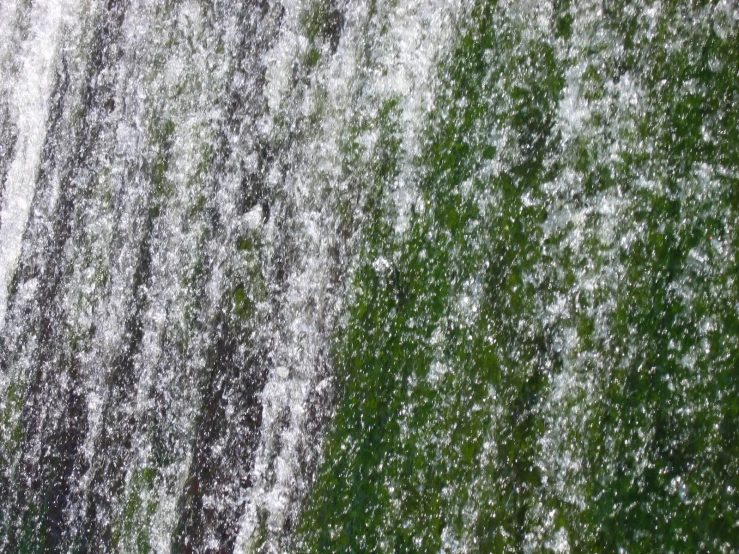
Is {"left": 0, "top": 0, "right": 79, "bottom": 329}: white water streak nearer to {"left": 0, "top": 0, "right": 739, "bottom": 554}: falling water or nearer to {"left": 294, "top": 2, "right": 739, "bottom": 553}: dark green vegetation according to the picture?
{"left": 0, "top": 0, "right": 739, "bottom": 554}: falling water

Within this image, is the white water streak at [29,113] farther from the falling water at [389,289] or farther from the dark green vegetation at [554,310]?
the dark green vegetation at [554,310]

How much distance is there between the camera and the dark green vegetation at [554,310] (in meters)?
0.74

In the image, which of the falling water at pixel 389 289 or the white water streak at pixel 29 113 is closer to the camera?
the falling water at pixel 389 289

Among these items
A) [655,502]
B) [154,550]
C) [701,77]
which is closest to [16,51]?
[154,550]

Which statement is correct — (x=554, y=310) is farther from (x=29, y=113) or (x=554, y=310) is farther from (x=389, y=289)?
(x=29, y=113)

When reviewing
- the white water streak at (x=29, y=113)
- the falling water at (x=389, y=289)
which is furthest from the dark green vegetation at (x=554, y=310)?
the white water streak at (x=29, y=113)

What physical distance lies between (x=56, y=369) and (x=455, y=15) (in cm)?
102

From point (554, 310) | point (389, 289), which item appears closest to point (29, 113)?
point (389, 289)

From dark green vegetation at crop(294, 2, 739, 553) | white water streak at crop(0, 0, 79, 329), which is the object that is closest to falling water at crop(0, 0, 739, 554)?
dark green vegetation at crop(294, 2, 739, 553)

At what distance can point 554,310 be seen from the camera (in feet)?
2.66

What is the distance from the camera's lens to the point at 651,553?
0.73 m

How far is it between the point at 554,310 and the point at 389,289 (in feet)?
0.82

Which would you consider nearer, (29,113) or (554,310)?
(554,310)

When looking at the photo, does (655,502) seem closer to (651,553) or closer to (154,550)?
(651,553)
